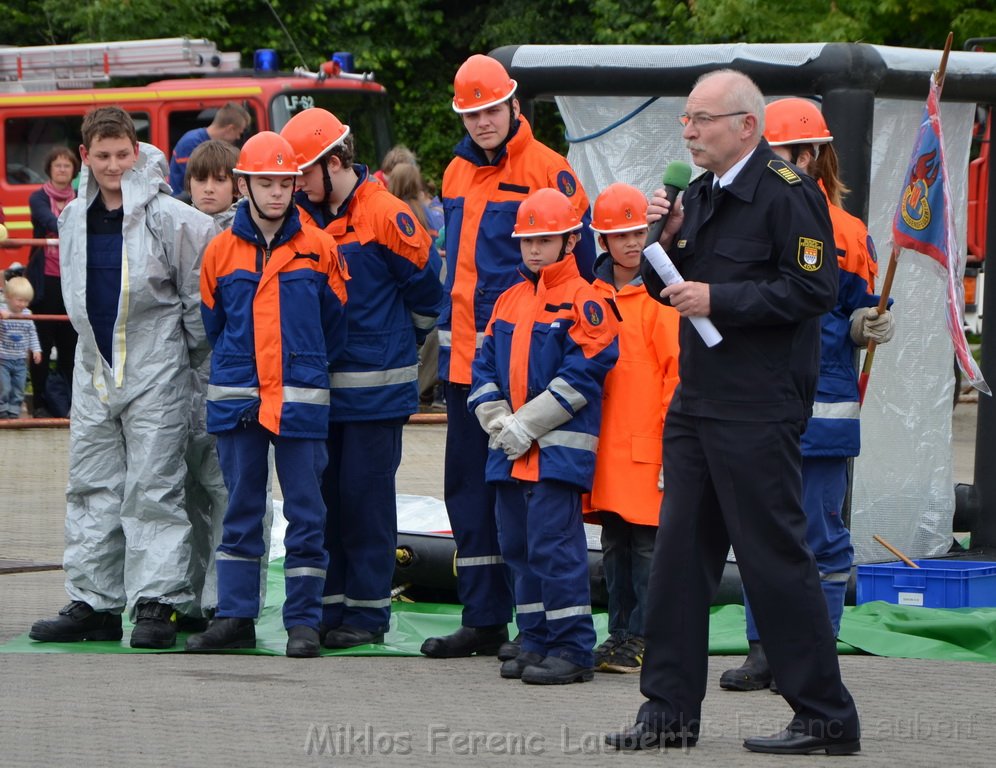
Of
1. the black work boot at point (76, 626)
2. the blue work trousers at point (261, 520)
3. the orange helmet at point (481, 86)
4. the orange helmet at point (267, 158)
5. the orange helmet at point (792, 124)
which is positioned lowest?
the black work boot at point (76, 626)

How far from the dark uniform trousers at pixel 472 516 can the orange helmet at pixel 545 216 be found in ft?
2.56

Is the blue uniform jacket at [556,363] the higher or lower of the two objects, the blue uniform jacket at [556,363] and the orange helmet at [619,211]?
the lower

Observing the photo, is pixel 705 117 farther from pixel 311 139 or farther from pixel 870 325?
pixel 311 139

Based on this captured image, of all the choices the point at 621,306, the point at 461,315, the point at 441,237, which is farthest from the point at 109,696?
the point at 441,237

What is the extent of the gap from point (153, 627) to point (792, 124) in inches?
119

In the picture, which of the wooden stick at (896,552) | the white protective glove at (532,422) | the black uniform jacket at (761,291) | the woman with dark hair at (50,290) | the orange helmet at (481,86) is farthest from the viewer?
the woman with dark hair at (50,290)

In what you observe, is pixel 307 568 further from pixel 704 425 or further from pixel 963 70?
pixel 963 70

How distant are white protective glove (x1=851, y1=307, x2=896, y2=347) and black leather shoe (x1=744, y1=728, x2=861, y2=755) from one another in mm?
1729

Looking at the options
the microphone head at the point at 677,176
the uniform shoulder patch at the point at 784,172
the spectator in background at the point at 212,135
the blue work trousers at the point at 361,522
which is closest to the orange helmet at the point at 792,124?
the microphone head at the point at 677,176

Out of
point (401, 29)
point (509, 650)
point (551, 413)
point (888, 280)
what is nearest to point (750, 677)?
point (509, 650)

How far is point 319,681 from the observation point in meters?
6.08

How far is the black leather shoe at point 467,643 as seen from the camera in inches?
263

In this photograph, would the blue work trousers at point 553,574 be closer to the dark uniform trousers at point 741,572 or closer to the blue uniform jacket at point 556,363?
the blue uniform jacket at point 556,363

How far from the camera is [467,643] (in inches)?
265
